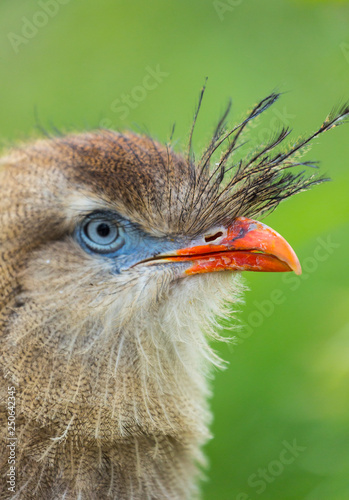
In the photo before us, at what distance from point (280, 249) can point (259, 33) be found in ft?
7.51

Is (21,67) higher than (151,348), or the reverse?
(21,67)

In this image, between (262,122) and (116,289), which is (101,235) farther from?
(262,122)

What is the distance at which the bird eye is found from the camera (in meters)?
1.74

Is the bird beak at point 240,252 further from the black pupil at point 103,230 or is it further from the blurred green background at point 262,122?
the blurred green background at point 262,122

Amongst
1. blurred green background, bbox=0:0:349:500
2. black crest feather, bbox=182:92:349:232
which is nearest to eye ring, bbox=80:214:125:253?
black crest feather, bbox=182:92:349:232

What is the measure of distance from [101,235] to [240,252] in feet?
1.39

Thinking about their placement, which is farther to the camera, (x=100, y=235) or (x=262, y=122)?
(x=262, y=122)

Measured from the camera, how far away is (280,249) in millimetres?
1662

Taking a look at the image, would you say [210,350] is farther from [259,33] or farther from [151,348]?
[259,33]

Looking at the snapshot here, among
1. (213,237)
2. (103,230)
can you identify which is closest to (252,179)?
(213,237)

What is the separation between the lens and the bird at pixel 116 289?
166 centimetres

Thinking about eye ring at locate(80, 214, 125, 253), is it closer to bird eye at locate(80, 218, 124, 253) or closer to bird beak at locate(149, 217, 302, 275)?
bird eye at locate(80, 218, 124, 253)

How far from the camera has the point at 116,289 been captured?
66.4 inches

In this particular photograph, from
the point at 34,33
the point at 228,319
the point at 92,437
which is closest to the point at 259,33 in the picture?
the point at 34,33
